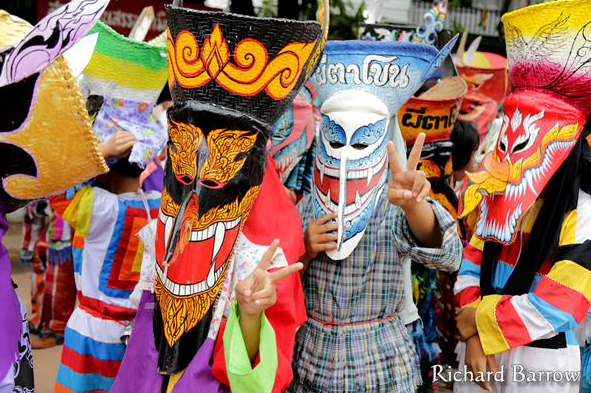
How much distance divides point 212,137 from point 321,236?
21.9 inches

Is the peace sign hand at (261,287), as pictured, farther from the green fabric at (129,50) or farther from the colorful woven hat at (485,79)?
the colorful woven hat at (485,79)

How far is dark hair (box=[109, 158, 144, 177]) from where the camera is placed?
3172 millimetres

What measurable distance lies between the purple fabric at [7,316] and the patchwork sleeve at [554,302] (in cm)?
159

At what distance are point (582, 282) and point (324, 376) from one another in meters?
0.95

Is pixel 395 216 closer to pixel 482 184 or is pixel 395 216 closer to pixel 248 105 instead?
pixel 482 184

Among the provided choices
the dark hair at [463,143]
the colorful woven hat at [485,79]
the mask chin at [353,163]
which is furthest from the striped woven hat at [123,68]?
the colorful woven hat at [485,79]

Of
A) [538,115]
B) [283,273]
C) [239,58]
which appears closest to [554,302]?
[538,115]

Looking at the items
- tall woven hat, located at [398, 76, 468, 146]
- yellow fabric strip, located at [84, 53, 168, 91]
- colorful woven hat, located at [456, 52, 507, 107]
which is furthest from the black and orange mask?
colorful woven hat, located at [456, 52, 507, 107]

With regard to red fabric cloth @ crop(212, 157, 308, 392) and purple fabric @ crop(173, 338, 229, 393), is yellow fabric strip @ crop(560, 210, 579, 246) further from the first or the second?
purple fabric @ crop(173, 338, 229, 393)

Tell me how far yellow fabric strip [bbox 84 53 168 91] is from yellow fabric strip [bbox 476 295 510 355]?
1689 mm

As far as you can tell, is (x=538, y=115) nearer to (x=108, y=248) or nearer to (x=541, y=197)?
(x=541, y=197)

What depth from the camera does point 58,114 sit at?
1.61 meters

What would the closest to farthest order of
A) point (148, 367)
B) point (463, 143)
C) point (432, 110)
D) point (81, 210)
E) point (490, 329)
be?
point (148, 367) → point (490, 329) → point (81, 210) → point (432, 110) → point (463, 143)

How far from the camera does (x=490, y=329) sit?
247cm
